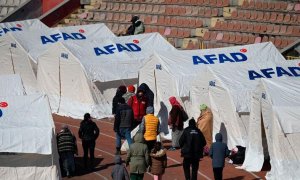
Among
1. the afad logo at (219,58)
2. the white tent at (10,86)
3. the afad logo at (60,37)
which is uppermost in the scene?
the afad logo at (60,37)

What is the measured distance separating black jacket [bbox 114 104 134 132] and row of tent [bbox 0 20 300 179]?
2.33 metres

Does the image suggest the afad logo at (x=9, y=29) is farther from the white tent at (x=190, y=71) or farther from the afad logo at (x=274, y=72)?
the afad logo at (x=274, y=72)

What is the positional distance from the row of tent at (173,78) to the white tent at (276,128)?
0.02 m

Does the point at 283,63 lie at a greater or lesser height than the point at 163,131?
greater

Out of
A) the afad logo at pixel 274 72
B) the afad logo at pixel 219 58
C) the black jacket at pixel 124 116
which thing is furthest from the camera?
the afad logo at pixel 219 58

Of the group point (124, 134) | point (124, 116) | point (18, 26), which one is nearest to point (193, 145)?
point (124, 116)

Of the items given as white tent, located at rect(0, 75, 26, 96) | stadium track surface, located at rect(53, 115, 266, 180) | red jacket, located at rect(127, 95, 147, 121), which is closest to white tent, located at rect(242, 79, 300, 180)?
stadium track surface, located at rect(53, 115, 266, 180)

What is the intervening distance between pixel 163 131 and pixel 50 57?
4908mm

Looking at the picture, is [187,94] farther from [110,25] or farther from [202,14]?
[110,25]

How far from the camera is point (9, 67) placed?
30.0m

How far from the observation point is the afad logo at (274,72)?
24.0 meters

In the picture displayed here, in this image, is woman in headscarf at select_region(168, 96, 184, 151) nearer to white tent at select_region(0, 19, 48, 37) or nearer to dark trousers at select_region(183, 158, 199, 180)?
dark trousers at select_region(183, 158, 199, 180)

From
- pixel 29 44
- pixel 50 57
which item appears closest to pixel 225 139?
pixel 50 57

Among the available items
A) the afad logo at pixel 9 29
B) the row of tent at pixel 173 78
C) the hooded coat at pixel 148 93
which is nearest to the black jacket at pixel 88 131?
the row of tent at pixel 173 78
